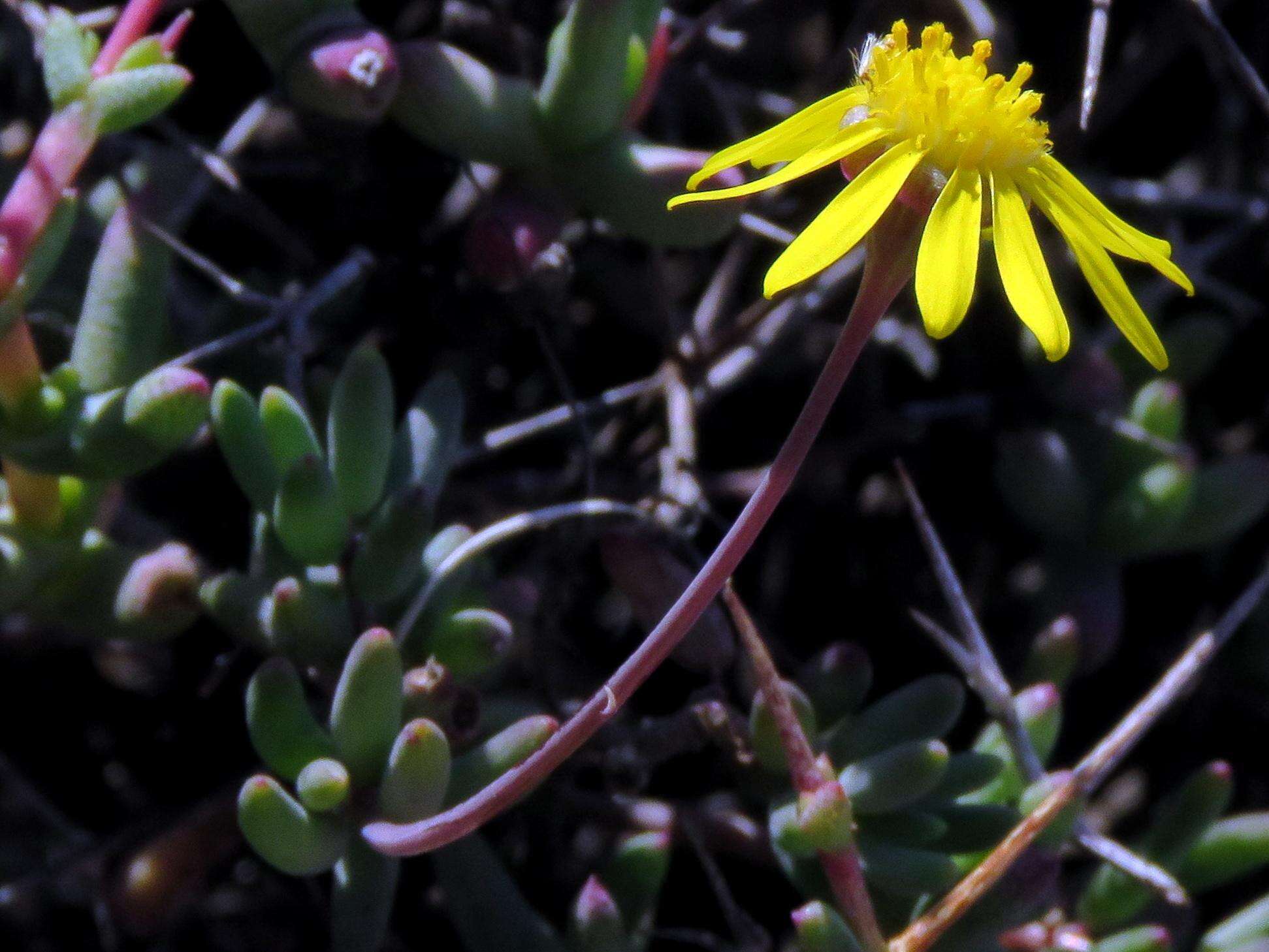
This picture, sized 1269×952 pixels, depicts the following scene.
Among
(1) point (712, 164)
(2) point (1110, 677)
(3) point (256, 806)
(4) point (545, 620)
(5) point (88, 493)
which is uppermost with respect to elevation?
(1) point (712, 164)

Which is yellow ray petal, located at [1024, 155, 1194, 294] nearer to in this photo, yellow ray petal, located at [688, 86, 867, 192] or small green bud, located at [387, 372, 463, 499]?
yellow ray petal, located at [688, 86, 867, 192]

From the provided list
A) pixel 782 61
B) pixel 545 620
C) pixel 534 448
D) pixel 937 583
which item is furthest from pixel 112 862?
pixel 782 61

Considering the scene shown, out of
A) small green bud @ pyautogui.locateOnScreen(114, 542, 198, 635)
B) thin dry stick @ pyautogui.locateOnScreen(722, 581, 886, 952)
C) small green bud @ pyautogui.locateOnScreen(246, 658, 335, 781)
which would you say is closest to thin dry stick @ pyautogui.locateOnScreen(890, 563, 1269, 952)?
thin dry stick @ pyautogui.locateOnScreen(722, 581, 886, 952)

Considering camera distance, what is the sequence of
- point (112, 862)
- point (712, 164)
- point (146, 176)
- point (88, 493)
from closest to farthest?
point (712, 164), point (88, 493), point (112, 862), point (146, 176)

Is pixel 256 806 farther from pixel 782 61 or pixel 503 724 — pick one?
pixel 782 61

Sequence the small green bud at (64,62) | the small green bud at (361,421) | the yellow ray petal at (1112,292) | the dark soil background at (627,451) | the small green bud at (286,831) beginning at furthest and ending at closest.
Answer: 1. the dark soil background at (627,451)
2. the small green bud at (361,421)
3. the small green bud at (64,62)
4. the small green bud at (286,831)
5. the yellow ray petal at (1112,292)

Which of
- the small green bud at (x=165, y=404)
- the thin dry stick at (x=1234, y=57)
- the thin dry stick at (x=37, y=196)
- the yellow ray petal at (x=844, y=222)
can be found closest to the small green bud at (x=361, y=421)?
the small green bud at (x=165, y=404)

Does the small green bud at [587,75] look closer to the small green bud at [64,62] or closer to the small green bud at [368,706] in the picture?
the small green bud at [64,62]
